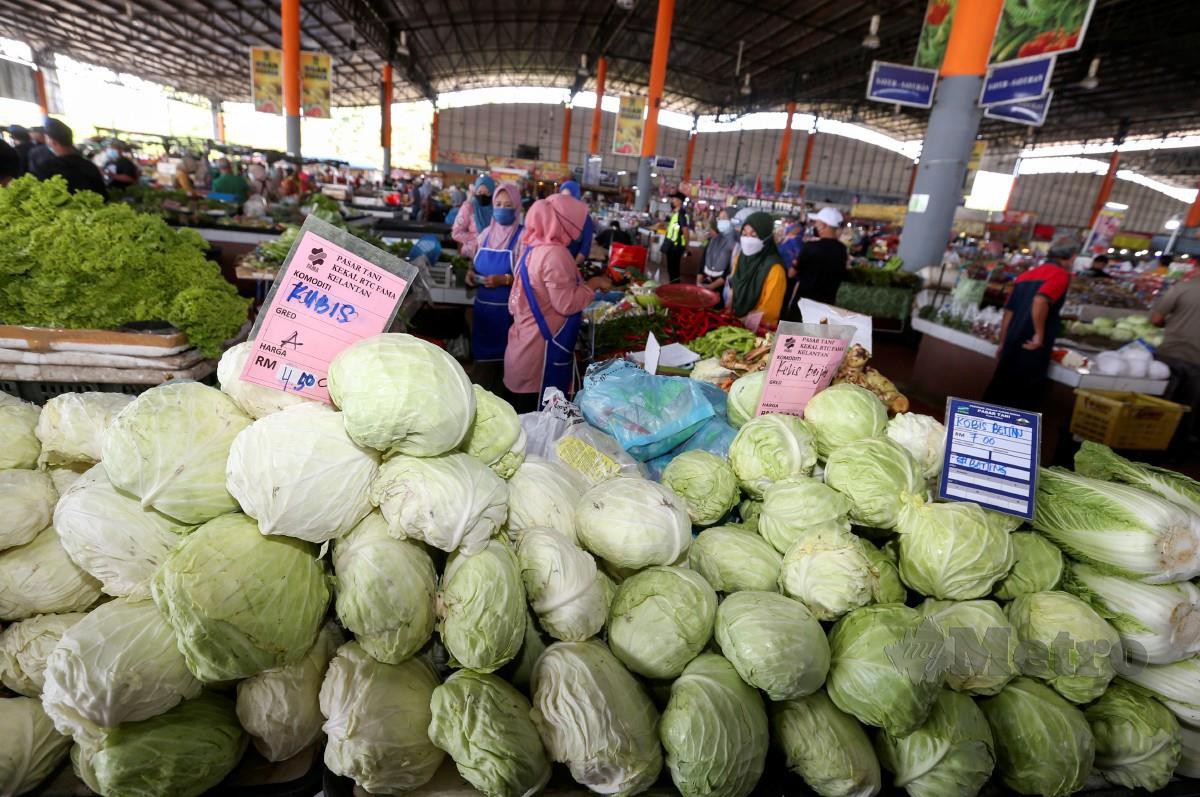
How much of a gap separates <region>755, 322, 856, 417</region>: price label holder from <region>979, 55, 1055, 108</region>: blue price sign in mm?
7487

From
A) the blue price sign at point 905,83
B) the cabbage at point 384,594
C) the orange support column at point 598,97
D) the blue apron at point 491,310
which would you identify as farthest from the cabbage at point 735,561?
the orange support column at point 598,97

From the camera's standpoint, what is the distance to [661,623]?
50.2 inches

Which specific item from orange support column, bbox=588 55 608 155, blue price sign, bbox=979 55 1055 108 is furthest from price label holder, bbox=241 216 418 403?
orange support column, bbox=588 55 608 155

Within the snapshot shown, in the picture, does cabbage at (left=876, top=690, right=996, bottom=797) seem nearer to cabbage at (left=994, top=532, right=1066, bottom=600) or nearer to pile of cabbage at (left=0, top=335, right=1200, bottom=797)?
pile of cabbage at (left=0, top=335, right=1200, bottom=797)

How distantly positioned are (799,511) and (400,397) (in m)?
1.06

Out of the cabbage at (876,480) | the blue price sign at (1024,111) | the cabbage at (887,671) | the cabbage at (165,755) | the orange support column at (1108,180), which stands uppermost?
the orange support column at (1108,180)

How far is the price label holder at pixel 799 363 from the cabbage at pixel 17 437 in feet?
7.06

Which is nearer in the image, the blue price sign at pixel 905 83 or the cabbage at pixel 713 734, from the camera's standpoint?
the cabbage at pixel 713 734

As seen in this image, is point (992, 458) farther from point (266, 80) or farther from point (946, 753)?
point (266, 80)

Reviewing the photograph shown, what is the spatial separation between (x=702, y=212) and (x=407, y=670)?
71.0 feet

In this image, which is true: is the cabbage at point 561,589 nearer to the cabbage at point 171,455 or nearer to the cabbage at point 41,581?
the cabbage at point 171,455

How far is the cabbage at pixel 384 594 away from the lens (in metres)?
1.14

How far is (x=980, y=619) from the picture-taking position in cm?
136

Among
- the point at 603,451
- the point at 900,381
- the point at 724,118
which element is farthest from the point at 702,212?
the point at 724,118
